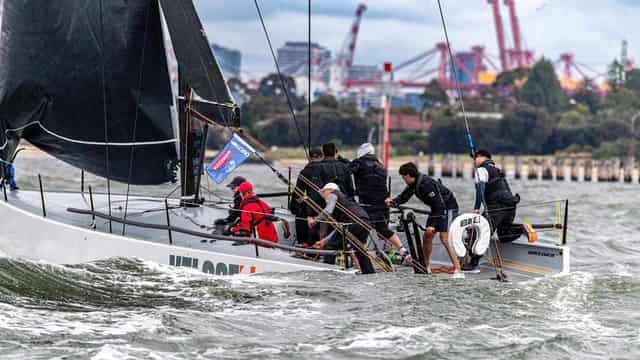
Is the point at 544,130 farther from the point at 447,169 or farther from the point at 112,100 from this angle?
the point at 112,100

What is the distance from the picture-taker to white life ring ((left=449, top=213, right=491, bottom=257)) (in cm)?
1214

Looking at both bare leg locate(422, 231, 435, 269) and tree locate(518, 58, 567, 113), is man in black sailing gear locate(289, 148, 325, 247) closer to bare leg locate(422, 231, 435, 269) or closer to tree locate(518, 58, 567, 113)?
bare leg locate(422, 231, 435, 269)

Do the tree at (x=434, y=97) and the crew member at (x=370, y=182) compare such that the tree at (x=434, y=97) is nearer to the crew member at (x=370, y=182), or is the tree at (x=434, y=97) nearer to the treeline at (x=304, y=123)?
the treeline at (x=304, y=123)

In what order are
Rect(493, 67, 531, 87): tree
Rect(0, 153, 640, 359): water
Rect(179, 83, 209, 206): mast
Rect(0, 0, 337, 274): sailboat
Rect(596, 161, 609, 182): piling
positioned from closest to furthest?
Rect(0, 153, 640, 359): water < Rect(0, 0, 337, 274): sailboat < Rect(179, 83, 209, 206): mast < Rect(596, 161, 609, 182): piling < Rect(493, 67, 531, 87): tree

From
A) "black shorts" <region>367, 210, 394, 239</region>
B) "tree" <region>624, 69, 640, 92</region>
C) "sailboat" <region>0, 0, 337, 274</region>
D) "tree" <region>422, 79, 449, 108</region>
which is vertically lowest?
"black shorts" <region>367, 210, 394, 239</region>

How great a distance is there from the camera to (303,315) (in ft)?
34.5

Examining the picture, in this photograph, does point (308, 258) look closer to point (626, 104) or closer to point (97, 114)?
point (97, 114)

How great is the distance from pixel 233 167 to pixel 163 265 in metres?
1.44

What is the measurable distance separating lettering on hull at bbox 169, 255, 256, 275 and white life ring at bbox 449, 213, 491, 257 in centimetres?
215

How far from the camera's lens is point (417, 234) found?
1216cm

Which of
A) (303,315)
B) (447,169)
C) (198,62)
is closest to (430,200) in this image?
(303,315)

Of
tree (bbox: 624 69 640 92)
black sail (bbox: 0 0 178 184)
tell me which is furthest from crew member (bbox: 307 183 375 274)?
tree (bbox: 624 69 640 92)

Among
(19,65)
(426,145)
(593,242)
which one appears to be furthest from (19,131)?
(426,145)

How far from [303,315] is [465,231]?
2.57 meters
